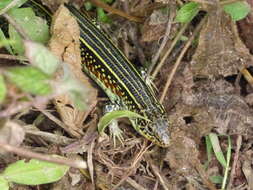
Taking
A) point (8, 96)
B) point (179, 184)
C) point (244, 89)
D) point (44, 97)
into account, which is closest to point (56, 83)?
point (44, 97)

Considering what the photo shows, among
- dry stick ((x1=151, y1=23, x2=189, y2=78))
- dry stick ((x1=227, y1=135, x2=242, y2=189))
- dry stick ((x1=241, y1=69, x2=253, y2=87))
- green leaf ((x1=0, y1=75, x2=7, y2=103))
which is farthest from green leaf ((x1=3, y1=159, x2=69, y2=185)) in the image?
dry stick ((x1=241, y1=69, x2=253, y2=87))

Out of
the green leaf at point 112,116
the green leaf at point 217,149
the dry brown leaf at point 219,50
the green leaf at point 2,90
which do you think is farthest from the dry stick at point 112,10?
the green leaf at point 2,90

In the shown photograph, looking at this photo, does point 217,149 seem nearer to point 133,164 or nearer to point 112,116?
point 133,164

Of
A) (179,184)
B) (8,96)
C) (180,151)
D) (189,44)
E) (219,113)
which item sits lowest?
(179,184)

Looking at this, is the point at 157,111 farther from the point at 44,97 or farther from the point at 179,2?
the point at 44,97

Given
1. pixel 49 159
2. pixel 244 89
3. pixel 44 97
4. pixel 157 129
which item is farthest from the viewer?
pixel 244 89

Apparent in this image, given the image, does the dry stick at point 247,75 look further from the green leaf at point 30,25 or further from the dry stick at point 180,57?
the green leaf at point 30,25
